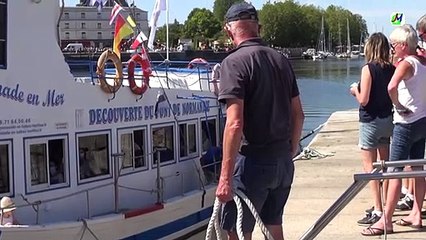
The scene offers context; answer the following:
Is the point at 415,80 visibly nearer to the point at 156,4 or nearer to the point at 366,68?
the point at 366,68

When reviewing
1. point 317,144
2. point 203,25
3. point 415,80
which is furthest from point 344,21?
point 415,80

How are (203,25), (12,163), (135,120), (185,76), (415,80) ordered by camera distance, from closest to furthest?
(415,80) → (12,163) → (135,120) → (185,76) → (203,25)

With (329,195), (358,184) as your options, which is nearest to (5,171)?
(329,195)

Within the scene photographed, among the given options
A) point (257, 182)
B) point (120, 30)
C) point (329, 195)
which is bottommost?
point (329, 195)

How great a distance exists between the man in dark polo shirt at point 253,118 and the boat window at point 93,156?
420 centimetres

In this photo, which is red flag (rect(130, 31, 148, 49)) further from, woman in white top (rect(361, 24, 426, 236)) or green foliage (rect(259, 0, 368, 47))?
green foliage (rect(259, 0, 368, 47))

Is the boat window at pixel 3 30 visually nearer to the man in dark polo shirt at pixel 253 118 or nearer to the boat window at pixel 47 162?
the boat window at pixel 47 162

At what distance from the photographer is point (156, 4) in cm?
1373

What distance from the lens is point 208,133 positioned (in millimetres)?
11938

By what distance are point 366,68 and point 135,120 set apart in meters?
3.69

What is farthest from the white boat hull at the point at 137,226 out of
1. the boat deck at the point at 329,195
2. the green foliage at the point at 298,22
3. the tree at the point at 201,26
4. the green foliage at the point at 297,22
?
the green foliage at the point at 297,22

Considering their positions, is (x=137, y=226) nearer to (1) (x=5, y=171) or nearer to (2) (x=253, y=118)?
(1) (x=5, y=171)

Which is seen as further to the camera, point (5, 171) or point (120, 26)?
point (120, 26)

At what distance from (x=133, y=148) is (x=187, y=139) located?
4.78 feet
